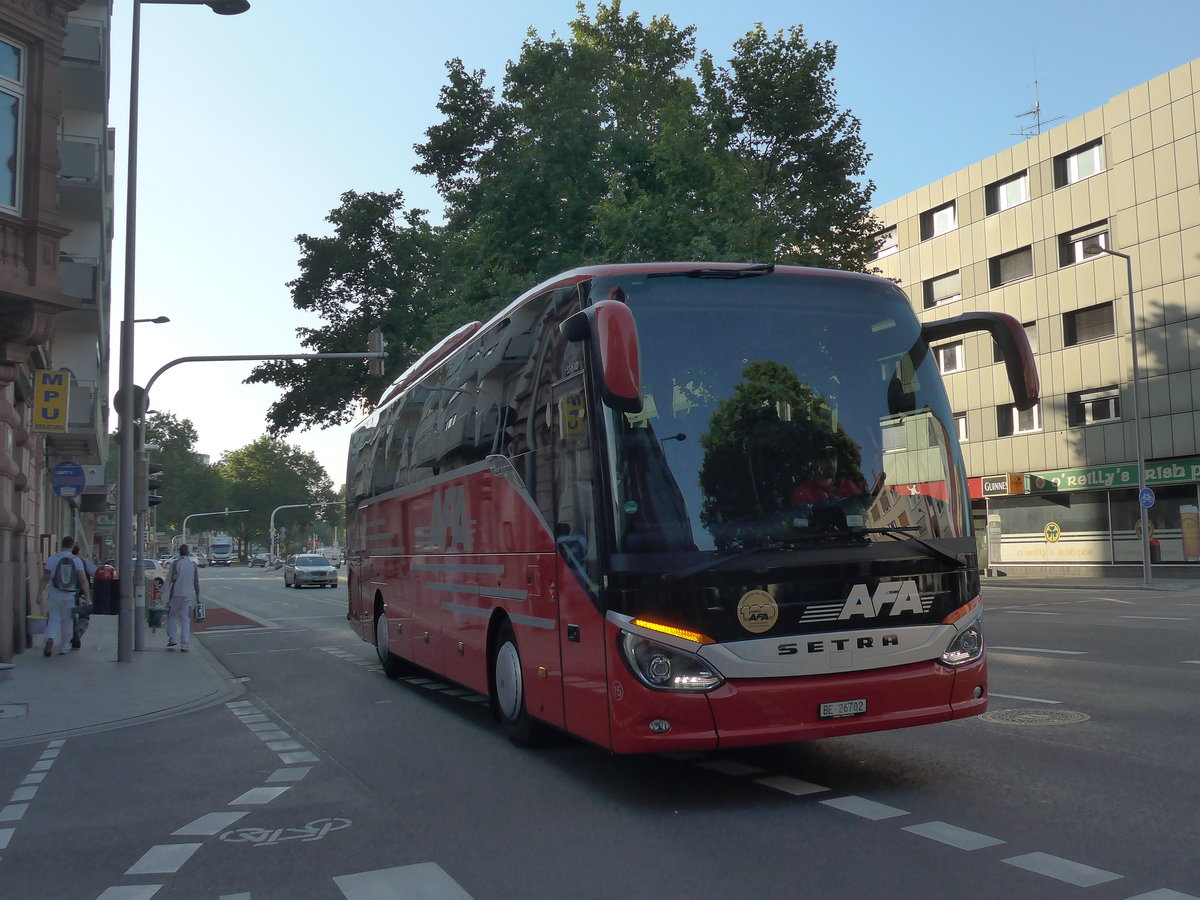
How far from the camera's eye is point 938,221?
164ft

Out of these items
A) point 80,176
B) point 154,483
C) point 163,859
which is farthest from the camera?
point 80,176

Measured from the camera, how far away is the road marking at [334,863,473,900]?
5.06 m

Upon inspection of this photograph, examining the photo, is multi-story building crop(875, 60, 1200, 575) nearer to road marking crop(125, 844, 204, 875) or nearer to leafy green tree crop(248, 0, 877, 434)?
leafy green tree crop(248, 0, 877, 434)

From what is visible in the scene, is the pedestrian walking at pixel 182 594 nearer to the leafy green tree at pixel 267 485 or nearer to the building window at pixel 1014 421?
the building window at pixel 1014 421

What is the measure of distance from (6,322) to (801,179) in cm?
2475

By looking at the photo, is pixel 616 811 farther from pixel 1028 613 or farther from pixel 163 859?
pixel 1028 613

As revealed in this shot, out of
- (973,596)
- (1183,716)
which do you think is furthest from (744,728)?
(1183,716)

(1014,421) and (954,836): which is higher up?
(1014,421)

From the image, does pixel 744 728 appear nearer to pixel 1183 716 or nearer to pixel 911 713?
pixel 911 713

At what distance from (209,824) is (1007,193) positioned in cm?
4513

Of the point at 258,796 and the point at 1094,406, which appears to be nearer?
the point at 258,796

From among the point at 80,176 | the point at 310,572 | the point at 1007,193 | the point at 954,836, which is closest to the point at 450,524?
the point at 954,836

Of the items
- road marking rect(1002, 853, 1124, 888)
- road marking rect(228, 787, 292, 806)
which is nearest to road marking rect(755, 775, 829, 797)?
road marking rect(1002, 853, 1124, 888)

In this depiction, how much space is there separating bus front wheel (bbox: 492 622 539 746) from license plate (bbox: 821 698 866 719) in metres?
2.56
